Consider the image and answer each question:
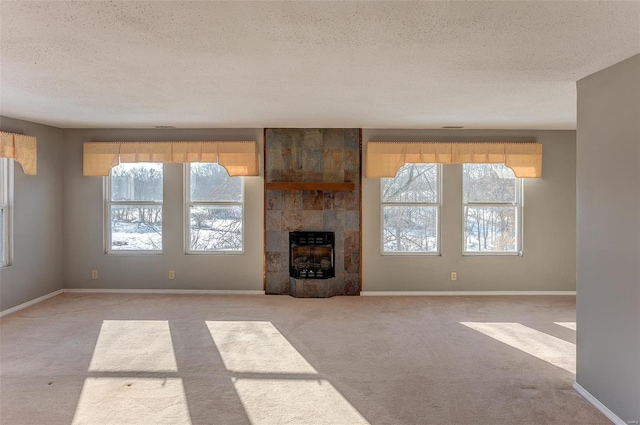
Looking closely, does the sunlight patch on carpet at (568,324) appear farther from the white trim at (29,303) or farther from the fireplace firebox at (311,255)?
the white trim at (29,303)

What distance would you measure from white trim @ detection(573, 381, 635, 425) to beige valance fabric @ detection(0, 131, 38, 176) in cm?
624

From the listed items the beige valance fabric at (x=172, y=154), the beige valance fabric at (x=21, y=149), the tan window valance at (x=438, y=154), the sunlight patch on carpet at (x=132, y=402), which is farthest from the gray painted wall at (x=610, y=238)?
the beige valance fabric at (x=21, y=149)

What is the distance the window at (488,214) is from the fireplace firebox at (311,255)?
2017mm

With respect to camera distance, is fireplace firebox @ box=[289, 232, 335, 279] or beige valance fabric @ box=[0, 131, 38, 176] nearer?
beige valance fabric @ box=[0, 131, 38, 176]

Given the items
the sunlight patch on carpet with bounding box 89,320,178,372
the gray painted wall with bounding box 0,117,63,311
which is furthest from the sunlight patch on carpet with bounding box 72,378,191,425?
the gray painted wall with bounding box 0,117,63,311

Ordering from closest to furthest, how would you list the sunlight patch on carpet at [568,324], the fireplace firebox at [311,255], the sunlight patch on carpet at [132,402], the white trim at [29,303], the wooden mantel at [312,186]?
the sunlight patch on carpet at [132,402], the sunlight patch on carpet at [568,324], the white trim at [29,303], the wooden mantel at [312,186], the fireplace firebox at [311,255]

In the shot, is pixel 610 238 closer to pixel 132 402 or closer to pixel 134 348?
pixel 132 402

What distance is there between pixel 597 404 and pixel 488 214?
11.5 ft

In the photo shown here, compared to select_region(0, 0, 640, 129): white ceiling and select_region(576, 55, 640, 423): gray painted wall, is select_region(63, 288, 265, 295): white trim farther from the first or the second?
select_region(576, 55, 640, 423): gray painted wall

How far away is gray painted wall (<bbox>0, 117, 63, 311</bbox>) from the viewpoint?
16.7ft

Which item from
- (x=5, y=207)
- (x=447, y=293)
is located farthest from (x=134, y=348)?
(x=447, y=293)

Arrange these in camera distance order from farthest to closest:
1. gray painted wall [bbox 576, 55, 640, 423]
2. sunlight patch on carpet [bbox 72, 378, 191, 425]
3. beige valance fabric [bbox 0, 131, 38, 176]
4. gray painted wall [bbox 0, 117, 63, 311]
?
gray painted wall [bbox 0, 117, 63, 311], beige valance fabric [bbox 0, 131, 38, 176], sunlight patch on carpet [bbox 72, 378, 191, 425], gray painted wall [bbox 576, 55, 640, 423]

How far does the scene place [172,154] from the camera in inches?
228

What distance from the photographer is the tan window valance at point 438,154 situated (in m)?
5.75
